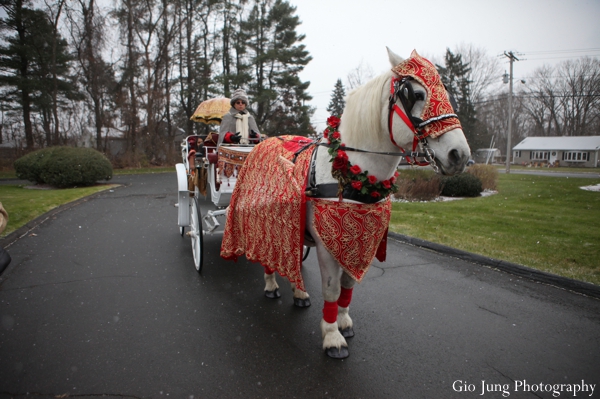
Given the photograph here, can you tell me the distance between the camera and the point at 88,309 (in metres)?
3.57

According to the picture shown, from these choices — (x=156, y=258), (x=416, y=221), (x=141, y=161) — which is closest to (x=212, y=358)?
(x=156, y=258)

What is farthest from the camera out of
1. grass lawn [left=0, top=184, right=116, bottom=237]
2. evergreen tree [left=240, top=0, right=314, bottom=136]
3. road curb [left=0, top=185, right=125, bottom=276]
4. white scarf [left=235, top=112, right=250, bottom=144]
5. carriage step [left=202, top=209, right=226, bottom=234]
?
evergreen tree [left=240, top=0, right=314, bottom=136]

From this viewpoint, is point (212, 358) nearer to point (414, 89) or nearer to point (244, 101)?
point (414, 89)

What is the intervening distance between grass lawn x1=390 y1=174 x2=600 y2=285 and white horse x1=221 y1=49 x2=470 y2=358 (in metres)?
3.34

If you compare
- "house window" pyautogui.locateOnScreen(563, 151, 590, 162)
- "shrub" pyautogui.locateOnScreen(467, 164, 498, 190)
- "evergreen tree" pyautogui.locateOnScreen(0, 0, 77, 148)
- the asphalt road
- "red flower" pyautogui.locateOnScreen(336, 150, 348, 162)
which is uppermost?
"evergreen tree" pyautogui.locateOnScreen(0, 0, 77, 148)

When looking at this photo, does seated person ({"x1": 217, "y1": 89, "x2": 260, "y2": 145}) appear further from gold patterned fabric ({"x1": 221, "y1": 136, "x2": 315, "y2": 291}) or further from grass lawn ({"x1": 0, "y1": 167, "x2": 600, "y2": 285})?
grass lawn ({"x1": 0, "y1": 167, "x2": 600, "y2": 285})

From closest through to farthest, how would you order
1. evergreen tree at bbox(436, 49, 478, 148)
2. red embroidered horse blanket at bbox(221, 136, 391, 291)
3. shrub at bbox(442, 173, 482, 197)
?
red embroidered horse blanket at bbox(221, 136, 391, 291) → shrub at bbox(442, 173, 482, 197) → evergreen tree at bbox(436, 49, 478, 148)

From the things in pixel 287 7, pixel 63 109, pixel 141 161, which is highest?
pixel 287 7

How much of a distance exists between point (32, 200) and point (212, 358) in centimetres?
986

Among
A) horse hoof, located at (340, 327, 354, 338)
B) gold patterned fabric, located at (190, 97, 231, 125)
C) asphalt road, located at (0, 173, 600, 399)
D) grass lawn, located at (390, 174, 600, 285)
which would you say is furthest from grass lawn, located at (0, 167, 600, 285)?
gold patterned fabric, located at (190, 97, 231, 125)

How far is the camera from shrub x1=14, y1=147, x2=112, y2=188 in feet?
43.4

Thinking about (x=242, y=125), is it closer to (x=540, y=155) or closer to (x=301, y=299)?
(x=301, y=299)

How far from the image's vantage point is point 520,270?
4617 millimetres

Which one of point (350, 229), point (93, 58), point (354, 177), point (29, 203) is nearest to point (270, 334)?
point (350, 229)
